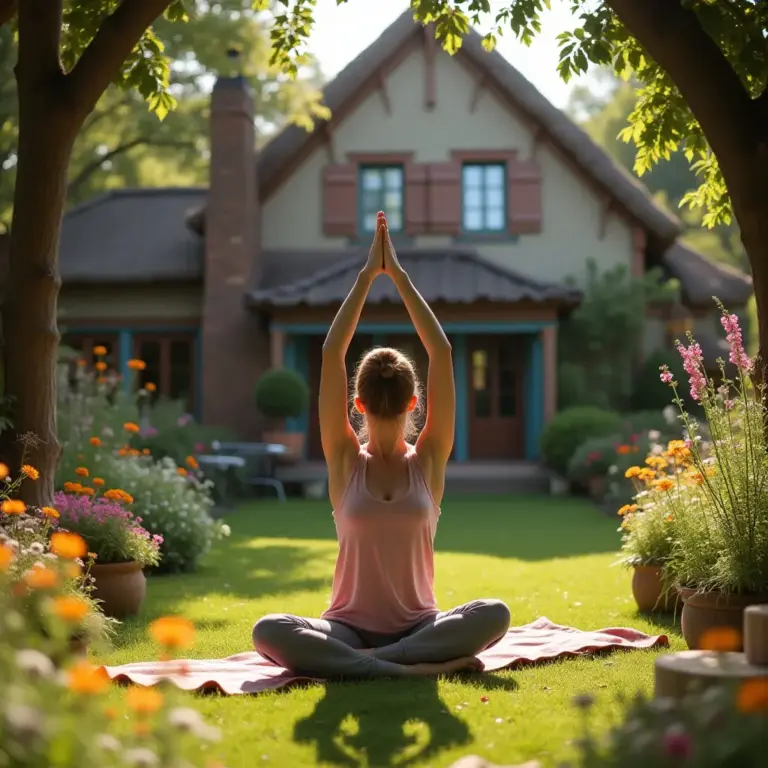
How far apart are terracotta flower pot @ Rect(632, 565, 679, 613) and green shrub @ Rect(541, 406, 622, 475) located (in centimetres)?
1051

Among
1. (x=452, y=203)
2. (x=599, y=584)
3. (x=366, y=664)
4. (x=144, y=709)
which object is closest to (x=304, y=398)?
(x=452, y=203)

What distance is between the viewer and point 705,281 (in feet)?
69.4

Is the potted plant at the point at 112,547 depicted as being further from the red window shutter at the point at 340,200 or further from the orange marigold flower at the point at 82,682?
the red window shutter at the point at 340,200

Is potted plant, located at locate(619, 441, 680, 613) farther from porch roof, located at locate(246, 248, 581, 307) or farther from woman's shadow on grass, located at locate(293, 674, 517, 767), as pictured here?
porch roof, located at locate(246, 248, 581, 307)

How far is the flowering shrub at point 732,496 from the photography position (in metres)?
5.49

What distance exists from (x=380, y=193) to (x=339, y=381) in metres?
16.2

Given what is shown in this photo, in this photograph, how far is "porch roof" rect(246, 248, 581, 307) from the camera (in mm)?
19109

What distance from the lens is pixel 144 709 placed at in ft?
7.32

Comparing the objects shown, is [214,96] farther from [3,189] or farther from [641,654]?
[641,654]

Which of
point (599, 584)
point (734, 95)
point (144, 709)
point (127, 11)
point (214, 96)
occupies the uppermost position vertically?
point (214, 96)

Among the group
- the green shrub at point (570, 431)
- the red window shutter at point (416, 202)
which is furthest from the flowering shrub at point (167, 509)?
the red window shutter at point (416, 202)

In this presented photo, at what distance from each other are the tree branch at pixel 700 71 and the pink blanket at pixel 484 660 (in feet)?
7.90

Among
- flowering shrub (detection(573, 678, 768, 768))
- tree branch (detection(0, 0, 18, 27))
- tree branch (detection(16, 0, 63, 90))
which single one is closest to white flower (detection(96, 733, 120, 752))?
flowering shrub (detection(573, 678, 768, 768))

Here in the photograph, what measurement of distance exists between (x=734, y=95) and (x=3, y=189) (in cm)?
1760
